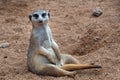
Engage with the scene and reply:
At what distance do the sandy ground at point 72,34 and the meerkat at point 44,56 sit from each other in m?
0.10

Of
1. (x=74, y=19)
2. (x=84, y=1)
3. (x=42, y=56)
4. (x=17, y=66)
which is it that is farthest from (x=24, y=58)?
(x=84, y=1)

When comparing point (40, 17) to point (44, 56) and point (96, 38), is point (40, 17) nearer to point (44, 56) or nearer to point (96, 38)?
point (44, 56)

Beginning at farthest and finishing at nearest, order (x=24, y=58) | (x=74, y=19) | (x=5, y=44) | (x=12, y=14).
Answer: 1. (x=12, y=14)
2. (x=74, y=19)
3. (x=5, y=44)
4. (x=24, y=58)

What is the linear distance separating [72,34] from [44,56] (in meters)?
1.59

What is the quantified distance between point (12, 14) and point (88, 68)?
332 centimetres

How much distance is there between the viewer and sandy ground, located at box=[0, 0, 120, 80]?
4.64 meters

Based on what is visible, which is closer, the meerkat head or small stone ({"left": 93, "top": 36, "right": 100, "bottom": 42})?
the meerkat head

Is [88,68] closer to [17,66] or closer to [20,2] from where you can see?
[17,66]

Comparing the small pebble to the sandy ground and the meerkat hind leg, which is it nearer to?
the sandy ground

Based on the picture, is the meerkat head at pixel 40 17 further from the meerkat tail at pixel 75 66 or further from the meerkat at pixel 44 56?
the meerkat tail at pixel 75 66

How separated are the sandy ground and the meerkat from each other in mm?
102

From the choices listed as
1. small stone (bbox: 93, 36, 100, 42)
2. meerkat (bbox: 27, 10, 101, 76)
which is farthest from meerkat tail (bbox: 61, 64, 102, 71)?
small stone (bbox: 93, 36, 100, 42)

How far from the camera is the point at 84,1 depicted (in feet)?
25.6

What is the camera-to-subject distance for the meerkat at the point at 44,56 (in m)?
4.47
